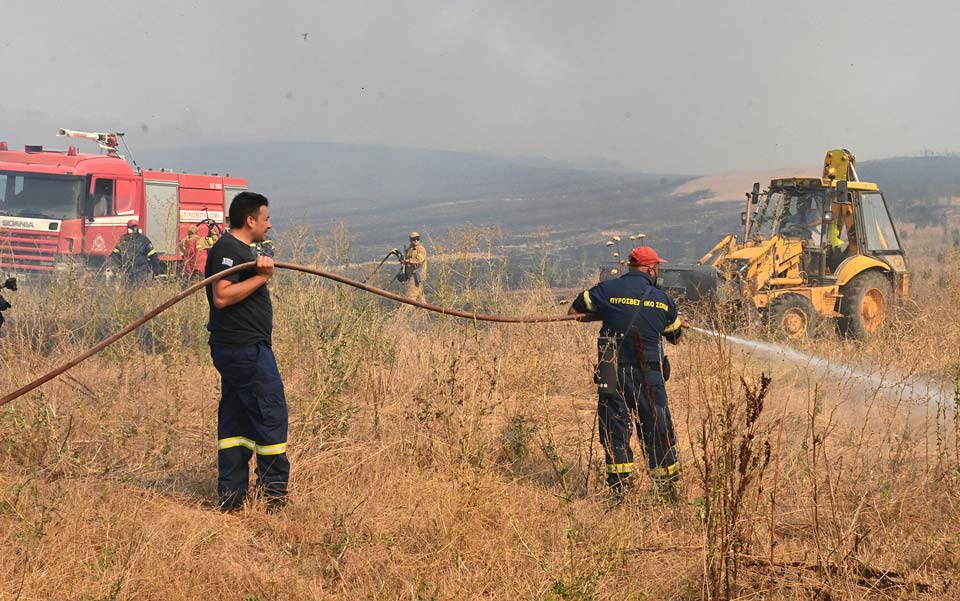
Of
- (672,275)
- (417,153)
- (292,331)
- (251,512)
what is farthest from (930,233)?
(417,153)

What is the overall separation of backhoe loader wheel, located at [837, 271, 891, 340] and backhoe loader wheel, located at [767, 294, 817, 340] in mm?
542

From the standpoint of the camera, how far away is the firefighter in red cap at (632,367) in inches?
188

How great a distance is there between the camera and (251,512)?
4.38 meters

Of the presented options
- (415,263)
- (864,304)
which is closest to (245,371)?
(415,263)

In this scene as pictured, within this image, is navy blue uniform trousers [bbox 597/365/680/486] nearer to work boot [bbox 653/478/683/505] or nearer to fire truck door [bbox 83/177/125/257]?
work boot [bbox 653/478/683/505]

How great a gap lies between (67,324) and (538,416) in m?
5.06

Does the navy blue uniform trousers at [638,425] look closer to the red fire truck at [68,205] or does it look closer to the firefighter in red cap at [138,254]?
the firefighter in red cap at [138,254]

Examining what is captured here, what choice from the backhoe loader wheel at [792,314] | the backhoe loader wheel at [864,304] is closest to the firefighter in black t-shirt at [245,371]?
the backhoe loader wheel at [792,314]

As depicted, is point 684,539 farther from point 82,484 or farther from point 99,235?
point 99,235

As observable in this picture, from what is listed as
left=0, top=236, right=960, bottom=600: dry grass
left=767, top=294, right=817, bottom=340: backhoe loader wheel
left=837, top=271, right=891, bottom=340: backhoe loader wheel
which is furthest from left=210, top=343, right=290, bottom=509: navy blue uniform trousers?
left=837, top=271, right=891, bottom=340: backhoe loader wheel

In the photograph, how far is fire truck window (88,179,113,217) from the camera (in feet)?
55.1

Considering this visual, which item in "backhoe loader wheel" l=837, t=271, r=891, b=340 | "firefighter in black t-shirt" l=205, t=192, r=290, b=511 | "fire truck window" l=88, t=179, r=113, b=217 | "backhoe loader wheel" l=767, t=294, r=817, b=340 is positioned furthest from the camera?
"fire truck window" l=88, t=179, r=113, b=217

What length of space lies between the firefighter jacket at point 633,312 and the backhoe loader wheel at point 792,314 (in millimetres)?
6310

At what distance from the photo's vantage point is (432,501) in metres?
4.44
